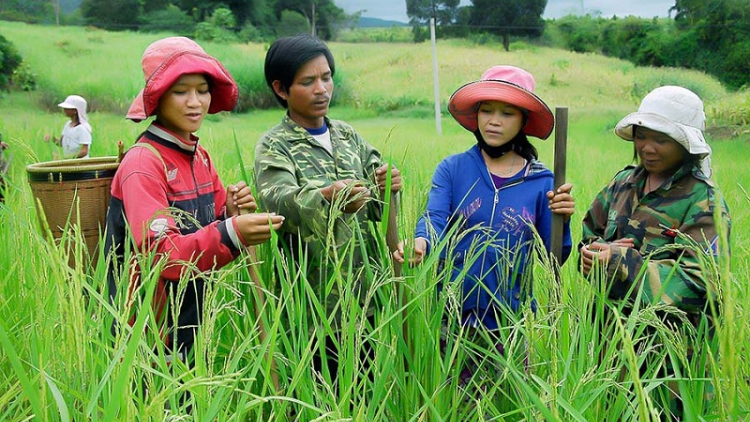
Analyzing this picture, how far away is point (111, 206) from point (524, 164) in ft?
3.81

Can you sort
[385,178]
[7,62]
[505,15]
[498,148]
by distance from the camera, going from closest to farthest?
[385,178]
[498,148]
[7,62]
[505,15]

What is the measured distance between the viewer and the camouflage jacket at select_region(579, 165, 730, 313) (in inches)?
64.5

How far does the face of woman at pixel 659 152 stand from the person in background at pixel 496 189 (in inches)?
10.9

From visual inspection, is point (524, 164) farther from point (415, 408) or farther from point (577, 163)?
point (577, 163)

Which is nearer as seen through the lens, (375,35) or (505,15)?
(505,15)

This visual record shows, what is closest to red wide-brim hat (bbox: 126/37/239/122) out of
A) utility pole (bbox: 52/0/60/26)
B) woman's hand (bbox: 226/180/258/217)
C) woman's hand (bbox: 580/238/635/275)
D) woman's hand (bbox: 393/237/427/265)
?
woman's hand (bbox: 226/180/258/217)

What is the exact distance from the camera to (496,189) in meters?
1.95

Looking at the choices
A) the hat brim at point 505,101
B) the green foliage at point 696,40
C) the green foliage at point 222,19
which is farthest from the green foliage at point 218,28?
the hat brim at point 505,101

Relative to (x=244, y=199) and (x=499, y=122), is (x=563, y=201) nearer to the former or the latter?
(x=499, y=122)

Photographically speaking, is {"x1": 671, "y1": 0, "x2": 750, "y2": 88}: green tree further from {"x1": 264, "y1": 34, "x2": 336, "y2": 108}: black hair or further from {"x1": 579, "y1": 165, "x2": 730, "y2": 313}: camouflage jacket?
{"x1": 264, "y1": 34, "x2": 336, "y2": 108}: black hair

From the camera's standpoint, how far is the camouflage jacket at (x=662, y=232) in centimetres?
164

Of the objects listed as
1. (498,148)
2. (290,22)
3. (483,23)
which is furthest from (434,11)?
(498,148)

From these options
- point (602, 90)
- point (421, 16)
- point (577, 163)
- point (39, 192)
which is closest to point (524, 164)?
point (39, 192)

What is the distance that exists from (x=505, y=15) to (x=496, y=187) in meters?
18.4
